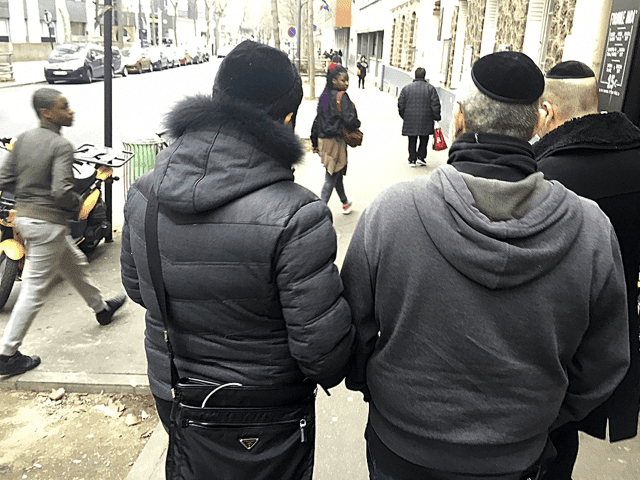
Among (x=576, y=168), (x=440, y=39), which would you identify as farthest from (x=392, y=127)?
(x=576, y=168)

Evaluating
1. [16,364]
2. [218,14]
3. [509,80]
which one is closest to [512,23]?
[16,364]

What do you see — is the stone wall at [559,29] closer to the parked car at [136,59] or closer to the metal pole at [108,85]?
the metal pole at [108,85]

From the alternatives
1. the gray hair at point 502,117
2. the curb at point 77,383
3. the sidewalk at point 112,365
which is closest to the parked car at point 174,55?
the sidewalk at point 112,365

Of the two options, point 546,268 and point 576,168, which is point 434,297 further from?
point 576,168

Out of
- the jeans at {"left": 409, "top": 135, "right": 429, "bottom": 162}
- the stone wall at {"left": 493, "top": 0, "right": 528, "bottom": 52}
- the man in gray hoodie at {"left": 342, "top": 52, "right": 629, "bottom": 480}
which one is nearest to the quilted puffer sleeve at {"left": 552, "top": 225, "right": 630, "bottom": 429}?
the man in gray hoodie at {"left": 342, "top": 52, "right": 629, "bottom": 480}

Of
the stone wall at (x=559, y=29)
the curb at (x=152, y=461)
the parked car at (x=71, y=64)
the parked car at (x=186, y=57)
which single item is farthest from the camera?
the parked car at (x=186, y=57)

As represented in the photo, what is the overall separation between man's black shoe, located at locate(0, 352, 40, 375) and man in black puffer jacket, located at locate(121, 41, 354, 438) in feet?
7.88

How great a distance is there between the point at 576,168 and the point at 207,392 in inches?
55.2

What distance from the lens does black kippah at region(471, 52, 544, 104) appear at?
153cm

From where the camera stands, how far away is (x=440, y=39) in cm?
1723

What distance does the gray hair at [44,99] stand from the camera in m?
3.86

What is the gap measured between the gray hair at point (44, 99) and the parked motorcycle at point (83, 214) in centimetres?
92

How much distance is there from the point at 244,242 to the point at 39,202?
108 inches

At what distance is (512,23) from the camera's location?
402 inches
